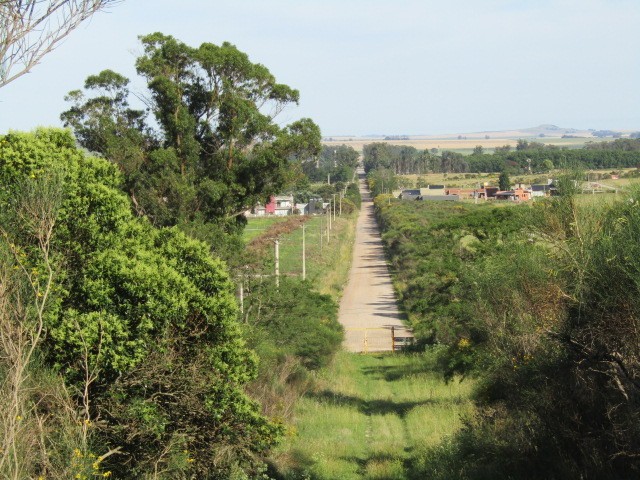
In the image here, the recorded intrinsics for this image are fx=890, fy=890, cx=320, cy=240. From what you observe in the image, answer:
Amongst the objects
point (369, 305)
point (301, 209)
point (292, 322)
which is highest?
Result: point (292, 322)

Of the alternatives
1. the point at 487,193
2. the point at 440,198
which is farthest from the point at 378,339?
the point at 440,198

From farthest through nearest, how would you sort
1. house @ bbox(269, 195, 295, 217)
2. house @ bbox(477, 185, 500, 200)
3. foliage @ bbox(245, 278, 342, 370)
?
1. house @ bbox(477, 185, 500, 200)
2. house @ bbox(269, 195, 295, 217)
3. foliage @ bbox(245, 278, 342, 370)

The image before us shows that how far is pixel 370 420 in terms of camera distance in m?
20.9

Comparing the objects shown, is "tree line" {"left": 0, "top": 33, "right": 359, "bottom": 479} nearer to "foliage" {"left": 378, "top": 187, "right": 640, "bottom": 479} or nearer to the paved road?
"foliage" {"left": 378, "top": 187, "right": 640, "bottom": 479}

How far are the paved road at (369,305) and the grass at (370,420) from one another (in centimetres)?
498

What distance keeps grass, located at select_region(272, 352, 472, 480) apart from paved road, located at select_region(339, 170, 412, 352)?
4.98 meters

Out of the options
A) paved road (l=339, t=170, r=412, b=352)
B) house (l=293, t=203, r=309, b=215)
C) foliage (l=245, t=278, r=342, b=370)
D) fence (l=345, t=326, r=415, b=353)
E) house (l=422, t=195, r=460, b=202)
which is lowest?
paved road (l=339, t=170, r=412, b=352)

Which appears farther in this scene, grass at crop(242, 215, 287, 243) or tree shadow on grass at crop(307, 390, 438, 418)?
grass at crop(242, 215, 287, 243)

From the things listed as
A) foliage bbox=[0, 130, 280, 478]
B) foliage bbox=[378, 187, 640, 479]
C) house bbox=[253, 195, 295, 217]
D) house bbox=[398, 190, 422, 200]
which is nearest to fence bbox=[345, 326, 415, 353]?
foliage bbox=[378, 187, 640, 479]

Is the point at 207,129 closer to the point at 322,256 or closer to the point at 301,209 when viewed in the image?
the point at 322,256

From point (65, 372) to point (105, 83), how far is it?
16353mm

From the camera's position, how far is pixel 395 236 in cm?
5703

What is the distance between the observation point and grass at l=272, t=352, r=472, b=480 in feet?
53.1

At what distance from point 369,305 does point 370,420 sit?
71.8 feet
